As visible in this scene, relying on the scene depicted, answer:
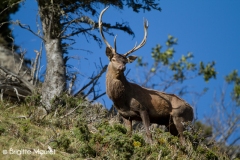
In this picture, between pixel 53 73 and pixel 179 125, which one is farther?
pixel 53 73

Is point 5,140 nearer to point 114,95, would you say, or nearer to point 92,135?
point 92,135

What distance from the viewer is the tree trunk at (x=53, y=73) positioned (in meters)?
14.9

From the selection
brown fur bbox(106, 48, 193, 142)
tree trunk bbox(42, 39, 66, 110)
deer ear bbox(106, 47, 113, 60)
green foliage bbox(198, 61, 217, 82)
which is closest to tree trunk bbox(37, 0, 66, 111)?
tree trunk bbox(42, 39, 66, 110)

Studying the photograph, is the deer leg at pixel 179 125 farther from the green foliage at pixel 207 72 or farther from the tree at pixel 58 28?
the green foliage at pixel 207 72

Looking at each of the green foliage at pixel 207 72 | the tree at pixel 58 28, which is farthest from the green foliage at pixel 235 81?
the tree at pixel 58 28

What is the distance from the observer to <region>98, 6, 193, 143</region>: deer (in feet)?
36.6

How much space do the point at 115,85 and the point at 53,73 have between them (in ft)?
14.3

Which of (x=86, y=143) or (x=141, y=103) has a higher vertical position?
(x=141, y=103)

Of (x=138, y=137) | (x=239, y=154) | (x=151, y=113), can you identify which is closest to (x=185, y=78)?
(x=239, y=154)

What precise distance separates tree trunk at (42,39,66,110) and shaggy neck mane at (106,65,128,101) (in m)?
3.86

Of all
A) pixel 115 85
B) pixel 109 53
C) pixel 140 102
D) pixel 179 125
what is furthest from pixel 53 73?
pixel 179 125

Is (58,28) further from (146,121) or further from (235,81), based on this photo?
(235,81)

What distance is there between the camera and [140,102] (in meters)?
11.3

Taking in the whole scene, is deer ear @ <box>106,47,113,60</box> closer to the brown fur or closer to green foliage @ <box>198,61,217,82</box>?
the brown fur
